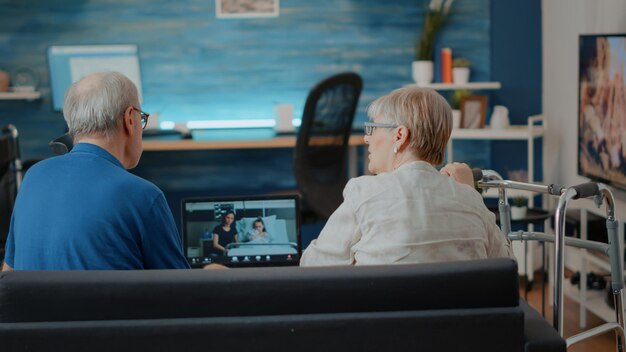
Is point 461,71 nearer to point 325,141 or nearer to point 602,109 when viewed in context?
point 325,141

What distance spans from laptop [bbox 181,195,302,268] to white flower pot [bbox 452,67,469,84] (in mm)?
3297

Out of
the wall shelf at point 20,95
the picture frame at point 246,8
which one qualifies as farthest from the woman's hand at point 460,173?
the wall shelf at point 20,95

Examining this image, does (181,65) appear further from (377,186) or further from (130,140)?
(377,186)

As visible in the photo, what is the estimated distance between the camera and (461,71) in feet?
18.7

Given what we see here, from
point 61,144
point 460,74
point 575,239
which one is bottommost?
point 575,239

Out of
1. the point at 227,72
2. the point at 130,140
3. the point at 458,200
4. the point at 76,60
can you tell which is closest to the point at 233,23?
the point at 227,72

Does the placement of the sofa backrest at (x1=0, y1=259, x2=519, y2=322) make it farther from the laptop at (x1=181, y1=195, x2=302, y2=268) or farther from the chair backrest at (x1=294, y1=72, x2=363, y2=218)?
the chair backrest at (x1=294, y1=72, x2=363, y2=218)

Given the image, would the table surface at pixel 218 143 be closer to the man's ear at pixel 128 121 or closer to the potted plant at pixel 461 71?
the potted plant at pixel 461 71

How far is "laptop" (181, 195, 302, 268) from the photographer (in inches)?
102

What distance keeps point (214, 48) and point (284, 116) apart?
2.35ft

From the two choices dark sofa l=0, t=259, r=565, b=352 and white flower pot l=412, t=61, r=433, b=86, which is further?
white flower pot l=412, t=61, r=433, b=86

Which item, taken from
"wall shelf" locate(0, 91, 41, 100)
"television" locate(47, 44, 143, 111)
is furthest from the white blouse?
"wall shelf" locate(0, 91, 41, 100)

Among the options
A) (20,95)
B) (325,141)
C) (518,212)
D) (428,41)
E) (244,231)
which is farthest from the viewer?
(20,95)

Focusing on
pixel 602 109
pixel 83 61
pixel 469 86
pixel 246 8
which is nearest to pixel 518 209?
pixel 602 109
